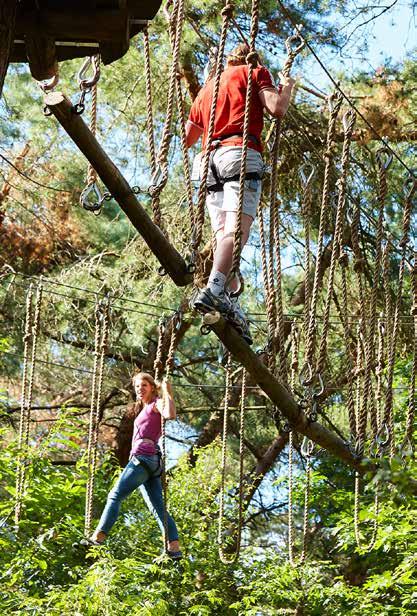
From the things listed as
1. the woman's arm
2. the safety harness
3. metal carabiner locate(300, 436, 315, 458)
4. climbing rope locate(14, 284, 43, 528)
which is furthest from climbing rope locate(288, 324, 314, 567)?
climbing rope locate(14, 284, 43, 528)

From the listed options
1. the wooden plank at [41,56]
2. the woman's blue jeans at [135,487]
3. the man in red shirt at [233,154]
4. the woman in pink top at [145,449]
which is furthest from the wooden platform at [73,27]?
the woman's blue jeans at [135,487]

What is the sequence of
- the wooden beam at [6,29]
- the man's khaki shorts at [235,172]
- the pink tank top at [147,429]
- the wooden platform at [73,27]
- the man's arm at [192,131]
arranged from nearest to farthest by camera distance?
the wooden beam at [6,29] → the wooden platform at [73,27] → the man's khaki shorts at [235,172] → the man's arm at [192,131] → the pink tank top at [147,429]

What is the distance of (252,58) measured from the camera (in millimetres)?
3586

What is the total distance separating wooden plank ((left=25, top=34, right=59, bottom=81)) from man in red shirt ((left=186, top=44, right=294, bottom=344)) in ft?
2.28

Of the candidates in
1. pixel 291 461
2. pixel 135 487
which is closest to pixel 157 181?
pixel 135 487

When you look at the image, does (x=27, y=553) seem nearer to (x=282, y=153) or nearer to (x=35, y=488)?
(x=35, y=488)

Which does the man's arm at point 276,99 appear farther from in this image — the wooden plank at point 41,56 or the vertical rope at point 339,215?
the wooden plank at point 41,56

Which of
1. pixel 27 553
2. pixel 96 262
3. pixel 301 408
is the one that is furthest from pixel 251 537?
pixel 301 408

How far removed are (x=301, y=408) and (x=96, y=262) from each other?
6.39 meters

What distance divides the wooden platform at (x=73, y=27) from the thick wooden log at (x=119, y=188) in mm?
160

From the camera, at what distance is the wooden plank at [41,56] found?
317 centimetres

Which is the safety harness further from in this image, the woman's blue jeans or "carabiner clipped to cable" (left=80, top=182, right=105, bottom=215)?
the woman's blue jeans

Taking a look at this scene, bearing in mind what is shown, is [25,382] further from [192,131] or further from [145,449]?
[192,131]

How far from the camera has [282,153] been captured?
965cm
